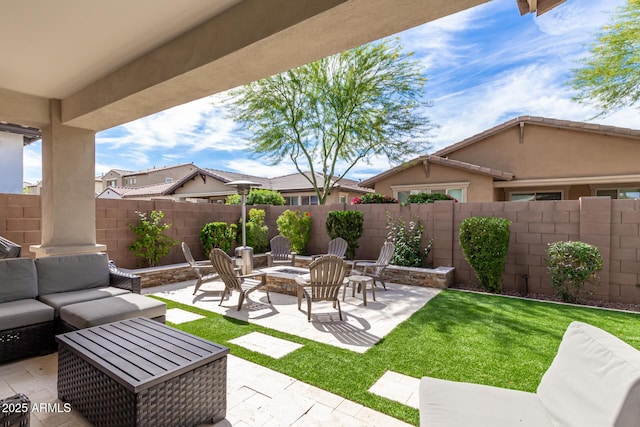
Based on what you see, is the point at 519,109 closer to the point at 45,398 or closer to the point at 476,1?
the point at 476,1

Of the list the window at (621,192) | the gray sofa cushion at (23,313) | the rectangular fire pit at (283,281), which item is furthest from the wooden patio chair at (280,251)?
the window at (621,192)

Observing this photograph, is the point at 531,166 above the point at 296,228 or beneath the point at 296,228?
above

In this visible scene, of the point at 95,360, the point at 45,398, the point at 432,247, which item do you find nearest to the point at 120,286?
the point at 45,398

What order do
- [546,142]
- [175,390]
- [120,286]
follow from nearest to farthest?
[175,390]
[120,286]
[546,142]

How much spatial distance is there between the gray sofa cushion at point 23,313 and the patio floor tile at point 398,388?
3.53 m

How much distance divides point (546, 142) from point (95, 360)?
537 inches

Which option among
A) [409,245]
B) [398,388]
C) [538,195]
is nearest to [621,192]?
[538,195]

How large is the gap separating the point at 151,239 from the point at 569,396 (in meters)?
7.87

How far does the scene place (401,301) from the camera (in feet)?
18.9

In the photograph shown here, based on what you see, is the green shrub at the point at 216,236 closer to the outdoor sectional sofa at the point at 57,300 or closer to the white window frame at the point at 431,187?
the outdoor sectional sofa at the point at 57,300

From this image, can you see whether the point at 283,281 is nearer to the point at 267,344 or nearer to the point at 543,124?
the point at 267,344

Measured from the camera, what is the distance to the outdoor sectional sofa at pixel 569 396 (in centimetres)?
127

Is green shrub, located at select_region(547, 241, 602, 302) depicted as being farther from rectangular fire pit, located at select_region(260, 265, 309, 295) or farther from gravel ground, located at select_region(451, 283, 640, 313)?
rectangular fire pit, located at select_region(260, 265, 309, 295)

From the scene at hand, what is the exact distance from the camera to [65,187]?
4.87m
